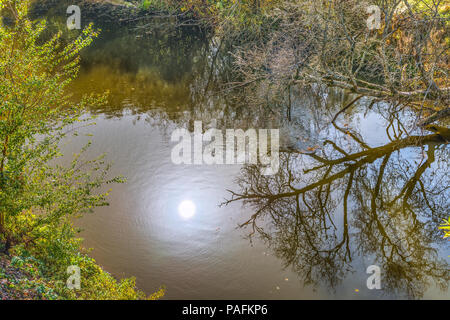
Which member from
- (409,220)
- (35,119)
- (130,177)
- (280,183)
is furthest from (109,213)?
(409,220)

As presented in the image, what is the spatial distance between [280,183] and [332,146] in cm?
276

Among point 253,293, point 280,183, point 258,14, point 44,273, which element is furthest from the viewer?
point 258,14

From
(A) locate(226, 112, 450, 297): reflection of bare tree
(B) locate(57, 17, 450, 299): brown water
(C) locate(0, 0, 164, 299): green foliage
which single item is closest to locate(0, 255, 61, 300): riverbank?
(C) locate(0, 0, 164, 299): green foliage

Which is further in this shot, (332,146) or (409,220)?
(332,146)

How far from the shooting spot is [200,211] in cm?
870

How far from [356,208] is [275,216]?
2.04 metres

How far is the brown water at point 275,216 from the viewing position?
22.9 ft

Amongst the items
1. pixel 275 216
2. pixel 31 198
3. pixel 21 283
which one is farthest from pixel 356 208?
pixel 21 283

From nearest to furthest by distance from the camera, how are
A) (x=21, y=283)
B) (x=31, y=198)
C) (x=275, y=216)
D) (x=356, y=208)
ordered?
1. (x=21, y=283)
2. (x=31, y=198)
3. (x=275, y=216)
4. (x=356, y=208)

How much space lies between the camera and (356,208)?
8930mm

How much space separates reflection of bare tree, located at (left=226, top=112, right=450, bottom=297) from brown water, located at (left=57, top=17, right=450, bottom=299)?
30 millimetres

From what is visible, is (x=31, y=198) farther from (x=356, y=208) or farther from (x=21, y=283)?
(x=356, y=208)

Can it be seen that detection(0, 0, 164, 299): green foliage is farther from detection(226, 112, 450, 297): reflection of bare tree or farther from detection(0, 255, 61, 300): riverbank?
detection(226, 112, 450, 297): reflection of bare tree
